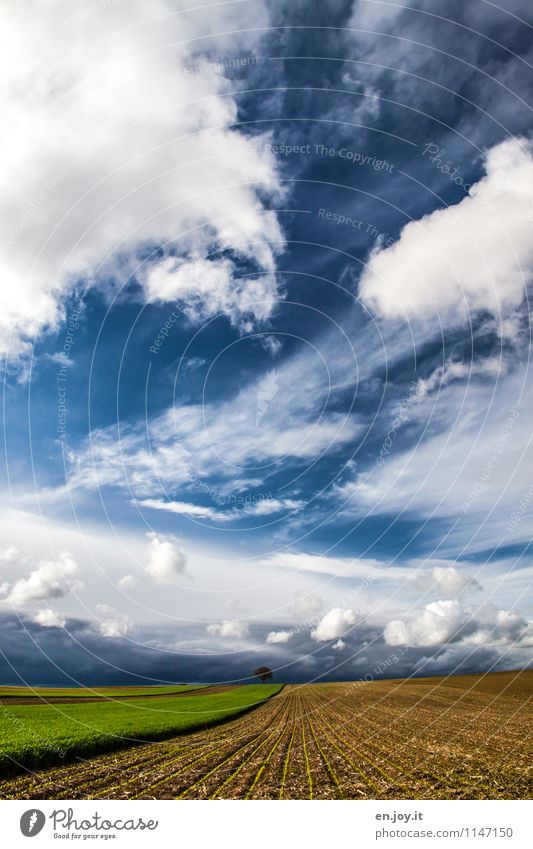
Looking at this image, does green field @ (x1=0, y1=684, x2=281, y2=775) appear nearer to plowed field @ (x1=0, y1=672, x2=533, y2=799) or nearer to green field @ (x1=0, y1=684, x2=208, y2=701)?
plowed field @ (x1=0, y1=672, x2=533, y2=799)

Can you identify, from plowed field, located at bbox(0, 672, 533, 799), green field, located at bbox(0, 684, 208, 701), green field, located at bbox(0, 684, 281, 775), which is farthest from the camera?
green field, located at bbox(0, 684, 208, 701)

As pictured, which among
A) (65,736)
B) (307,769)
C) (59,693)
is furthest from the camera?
(59,693)

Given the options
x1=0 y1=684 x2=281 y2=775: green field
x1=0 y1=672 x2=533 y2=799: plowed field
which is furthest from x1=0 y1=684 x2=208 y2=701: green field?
x1=0 y1=672 x2=533 y2=799: plowed field

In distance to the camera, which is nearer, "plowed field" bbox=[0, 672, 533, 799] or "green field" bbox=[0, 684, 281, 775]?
"plowed field" bbox=[0, 672, 533, 799]

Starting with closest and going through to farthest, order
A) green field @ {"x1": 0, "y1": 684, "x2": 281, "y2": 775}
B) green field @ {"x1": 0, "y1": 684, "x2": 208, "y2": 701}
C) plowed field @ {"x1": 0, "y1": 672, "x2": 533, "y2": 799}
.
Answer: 1. plowed field @ {"x1": 0, "y1": 672, "x2": 533, "y2": 799}
2. green field @ {"x1": 0, "y1": 684, "x2": 281, "y2": 775}
3. green field @ {"x1": 0, "y1": 684, "x2": 208, "y2": 701}

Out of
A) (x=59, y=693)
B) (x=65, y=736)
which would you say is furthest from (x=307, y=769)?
(x=59, y=693)

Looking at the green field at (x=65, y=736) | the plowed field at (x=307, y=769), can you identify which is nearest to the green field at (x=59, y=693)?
the green field at (x=65, y=736)

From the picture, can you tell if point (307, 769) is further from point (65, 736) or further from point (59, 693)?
point (59, 693)

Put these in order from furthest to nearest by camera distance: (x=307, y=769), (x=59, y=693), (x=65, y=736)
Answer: (x=59, y=693), (x=65, y=736), (x=307, y=769)

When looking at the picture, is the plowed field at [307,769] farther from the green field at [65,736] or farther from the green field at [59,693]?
the green field at [59,693]
